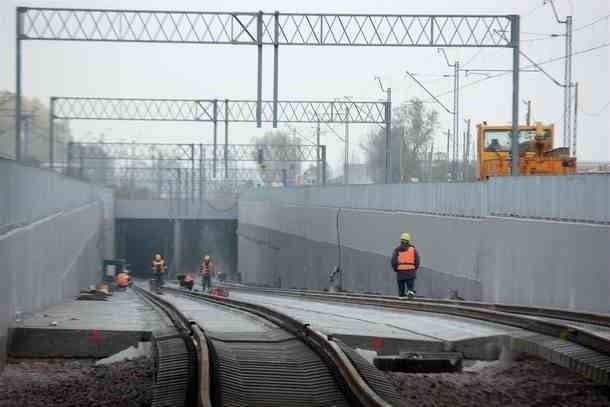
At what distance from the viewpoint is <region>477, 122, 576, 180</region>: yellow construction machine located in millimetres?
38906

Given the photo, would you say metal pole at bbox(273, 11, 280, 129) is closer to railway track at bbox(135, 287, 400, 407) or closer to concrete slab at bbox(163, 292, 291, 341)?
concrete slab at bbox(163, 292, 291, 341)

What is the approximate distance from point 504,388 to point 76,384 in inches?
175

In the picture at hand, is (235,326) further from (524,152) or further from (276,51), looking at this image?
(524,152)

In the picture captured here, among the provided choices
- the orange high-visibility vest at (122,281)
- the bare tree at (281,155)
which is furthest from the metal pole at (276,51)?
the bare tree at (281,155)

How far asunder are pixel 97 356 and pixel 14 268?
186cm

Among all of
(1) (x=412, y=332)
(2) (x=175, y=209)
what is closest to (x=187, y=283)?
(2) (x=175, y=209)

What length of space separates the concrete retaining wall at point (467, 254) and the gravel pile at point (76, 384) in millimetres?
10898

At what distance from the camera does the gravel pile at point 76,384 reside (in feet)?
35.4

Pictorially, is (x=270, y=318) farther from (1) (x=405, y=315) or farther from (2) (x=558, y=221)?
(2) (x=558, y=221)

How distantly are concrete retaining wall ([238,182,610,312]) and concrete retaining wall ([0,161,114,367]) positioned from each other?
33.4 ft

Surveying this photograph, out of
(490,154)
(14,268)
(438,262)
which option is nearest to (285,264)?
(490,154)

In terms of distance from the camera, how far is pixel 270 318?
17547 millimetres

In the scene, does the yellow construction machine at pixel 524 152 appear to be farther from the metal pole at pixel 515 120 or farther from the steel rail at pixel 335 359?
the steel rail at pixel 335 359

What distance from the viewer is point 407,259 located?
23453mm
